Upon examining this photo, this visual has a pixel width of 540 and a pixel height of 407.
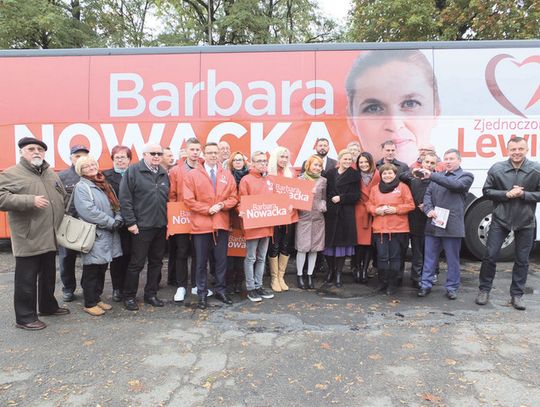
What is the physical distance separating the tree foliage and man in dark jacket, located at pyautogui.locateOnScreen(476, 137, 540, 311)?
12090 mm

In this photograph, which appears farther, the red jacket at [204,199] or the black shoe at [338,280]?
the black shoe at [338,280]

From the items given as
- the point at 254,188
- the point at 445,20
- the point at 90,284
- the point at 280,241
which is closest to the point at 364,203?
the point at 280,241

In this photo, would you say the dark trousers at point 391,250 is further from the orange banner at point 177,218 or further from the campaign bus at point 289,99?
the orange banner at point 177,218

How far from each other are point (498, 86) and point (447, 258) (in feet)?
10.8

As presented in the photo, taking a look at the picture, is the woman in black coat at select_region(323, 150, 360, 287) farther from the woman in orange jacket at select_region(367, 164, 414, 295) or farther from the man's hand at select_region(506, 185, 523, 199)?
the man's hand at select_region(506, 185, 523, 199)

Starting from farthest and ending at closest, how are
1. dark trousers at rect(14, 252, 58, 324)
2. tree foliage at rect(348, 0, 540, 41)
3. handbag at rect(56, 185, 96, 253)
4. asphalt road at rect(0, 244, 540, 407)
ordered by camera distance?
1. tree foliage at rect(348, 0, 540, 41)
2. handbag at rect(56, 185, 96, 253)
3. dark trousers at rect(14, 252, 58, 324)
4. asphalt road at rect(0, 244, 540, 407)

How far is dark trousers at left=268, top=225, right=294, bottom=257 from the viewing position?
5.53m

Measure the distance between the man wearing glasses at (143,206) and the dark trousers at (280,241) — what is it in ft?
4.60

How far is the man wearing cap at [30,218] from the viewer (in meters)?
4.11

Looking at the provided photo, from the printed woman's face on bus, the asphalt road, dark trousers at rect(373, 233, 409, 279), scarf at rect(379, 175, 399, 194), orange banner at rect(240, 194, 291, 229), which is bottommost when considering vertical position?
the asphalt road

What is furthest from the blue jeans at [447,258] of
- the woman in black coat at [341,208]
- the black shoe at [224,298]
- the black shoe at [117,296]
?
the black shoe at [117,296]

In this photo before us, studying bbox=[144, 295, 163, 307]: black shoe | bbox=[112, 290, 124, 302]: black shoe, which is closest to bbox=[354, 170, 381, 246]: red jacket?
bbox=[144, 295, 163, 307]: black shoe

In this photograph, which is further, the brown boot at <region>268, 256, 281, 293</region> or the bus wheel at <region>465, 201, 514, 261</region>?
the bus wheel at <region>465, 201, 514, 261</region>

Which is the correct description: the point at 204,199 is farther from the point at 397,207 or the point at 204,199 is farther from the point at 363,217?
the point at 397,207
